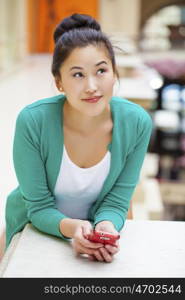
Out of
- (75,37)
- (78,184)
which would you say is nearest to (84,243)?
(78,184)

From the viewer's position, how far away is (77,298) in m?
1.48

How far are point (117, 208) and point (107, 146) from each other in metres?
0.24

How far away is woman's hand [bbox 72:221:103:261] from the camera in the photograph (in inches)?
66.7

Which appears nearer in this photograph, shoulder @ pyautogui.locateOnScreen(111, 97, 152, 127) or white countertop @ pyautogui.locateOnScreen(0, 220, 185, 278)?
white countertop @ pyautogui.locateOnScreen(0, 220, 185, 278)

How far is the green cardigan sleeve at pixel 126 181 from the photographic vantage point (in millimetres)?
1962

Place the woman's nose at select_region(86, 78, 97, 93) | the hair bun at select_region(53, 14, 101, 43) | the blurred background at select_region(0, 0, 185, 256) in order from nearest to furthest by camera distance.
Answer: the woman's nose at select_region(86, 78, 97, 93), the hair bun at select_region(53, 14, 101, 43), the blurred background at select_region(0, 0, 185, 256)

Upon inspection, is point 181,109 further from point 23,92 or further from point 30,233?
point 30,233

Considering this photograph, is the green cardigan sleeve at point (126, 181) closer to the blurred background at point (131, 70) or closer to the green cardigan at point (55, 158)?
the green cardigan at point (55, 158)

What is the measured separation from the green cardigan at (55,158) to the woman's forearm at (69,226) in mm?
22

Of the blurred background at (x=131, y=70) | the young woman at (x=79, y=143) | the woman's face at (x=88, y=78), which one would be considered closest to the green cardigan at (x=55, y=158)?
the young woman at (x=79, y=143)

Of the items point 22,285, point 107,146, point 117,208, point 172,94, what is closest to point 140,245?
point 117,208

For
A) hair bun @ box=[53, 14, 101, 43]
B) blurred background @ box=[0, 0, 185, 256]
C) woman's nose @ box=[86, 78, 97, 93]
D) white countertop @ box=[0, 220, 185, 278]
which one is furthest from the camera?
blurred background @ box=[0, 0, 185, 256]

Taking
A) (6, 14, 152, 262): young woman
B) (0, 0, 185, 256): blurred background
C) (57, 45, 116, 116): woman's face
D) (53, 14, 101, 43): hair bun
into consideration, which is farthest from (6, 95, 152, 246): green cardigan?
(0, 0, 185, 256): blurred background

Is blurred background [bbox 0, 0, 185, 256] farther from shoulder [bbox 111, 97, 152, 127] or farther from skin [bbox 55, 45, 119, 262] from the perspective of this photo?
skin [bbox 55, 45, 119, 262]
